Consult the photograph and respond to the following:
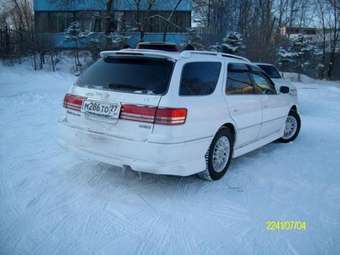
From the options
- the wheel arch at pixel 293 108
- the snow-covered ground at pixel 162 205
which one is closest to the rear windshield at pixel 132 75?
the snow-covered ground at pixel 162 205

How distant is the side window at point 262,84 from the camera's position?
562cm

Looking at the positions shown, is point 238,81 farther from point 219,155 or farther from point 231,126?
point 219,155

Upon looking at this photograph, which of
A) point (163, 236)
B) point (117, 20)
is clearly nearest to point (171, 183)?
point (163, 236)

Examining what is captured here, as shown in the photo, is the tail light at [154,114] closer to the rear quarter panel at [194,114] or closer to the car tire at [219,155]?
the rear quarter panel at [194,114]

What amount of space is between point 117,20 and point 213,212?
24.9 metres

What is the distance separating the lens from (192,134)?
4020 mm

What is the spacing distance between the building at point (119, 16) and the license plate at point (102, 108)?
19209mm

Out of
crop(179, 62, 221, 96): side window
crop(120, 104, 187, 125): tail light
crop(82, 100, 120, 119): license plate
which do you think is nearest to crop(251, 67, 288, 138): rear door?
crop(179, 62, 221, 96): side window

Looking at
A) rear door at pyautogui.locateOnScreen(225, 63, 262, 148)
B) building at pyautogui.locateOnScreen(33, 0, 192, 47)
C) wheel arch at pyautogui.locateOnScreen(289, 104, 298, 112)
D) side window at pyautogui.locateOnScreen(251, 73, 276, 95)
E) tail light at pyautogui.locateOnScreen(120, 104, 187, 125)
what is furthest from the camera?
building at pyautogui.locateOnScreen(33, 0, 192, 47)

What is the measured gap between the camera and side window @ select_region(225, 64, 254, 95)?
16.0 feet

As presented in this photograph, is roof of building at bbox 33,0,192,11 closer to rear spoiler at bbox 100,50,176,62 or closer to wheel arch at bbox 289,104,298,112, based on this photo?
wheel arch at bbox 289,104,298,112

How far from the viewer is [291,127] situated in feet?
23.2

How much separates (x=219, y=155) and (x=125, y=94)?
159 cm

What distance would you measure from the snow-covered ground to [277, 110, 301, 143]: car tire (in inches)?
24.8
